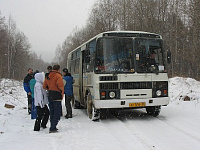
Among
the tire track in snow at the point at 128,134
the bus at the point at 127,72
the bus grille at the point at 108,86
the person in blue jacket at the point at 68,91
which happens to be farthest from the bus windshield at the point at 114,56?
the person in blue jacket at the point at 68,91

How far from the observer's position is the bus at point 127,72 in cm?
764

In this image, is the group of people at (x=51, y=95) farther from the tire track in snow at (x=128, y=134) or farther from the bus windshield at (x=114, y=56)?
the tire track in snow at (x=128, y=134)

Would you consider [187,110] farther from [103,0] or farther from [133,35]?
[103,0]

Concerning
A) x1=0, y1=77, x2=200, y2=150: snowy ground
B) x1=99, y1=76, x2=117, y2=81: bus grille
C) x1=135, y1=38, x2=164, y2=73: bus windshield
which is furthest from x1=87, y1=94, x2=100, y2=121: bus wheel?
x1=135, y1=38, x2=164, y2=73: bus windshield

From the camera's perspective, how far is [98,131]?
21.7 feet

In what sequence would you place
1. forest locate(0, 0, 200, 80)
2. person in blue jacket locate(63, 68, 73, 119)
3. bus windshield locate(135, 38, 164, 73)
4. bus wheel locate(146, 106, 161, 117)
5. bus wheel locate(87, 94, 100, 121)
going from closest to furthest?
bus windshield locate(135, 38, 164, 73) → bus wheel locate(87, 94, 100, 121) → bus wheel locate(146, 106, 161, 117) → person in blue jacket locate(63, 68, 73, 119) → forest locate(0, 0, 200, 80)

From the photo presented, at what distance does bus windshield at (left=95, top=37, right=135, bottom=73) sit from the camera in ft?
25.4

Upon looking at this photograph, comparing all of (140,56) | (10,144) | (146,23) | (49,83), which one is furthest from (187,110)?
(146,23)

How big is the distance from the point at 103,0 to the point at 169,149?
37746 mm

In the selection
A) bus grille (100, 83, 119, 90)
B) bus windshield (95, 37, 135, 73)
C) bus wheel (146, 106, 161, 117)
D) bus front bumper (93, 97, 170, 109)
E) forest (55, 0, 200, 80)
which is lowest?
bus wheel (146, 106, 161, 117)

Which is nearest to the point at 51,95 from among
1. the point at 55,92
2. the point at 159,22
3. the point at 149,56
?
the point at 55,92

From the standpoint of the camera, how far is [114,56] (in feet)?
25.6

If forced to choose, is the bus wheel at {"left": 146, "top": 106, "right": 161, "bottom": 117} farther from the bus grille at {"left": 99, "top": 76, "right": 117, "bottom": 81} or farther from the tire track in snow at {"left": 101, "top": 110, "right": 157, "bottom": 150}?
the bus grille at {"left": 99, "top": 76, "right": 117, "bottom": 81}

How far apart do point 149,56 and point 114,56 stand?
4.49ft
